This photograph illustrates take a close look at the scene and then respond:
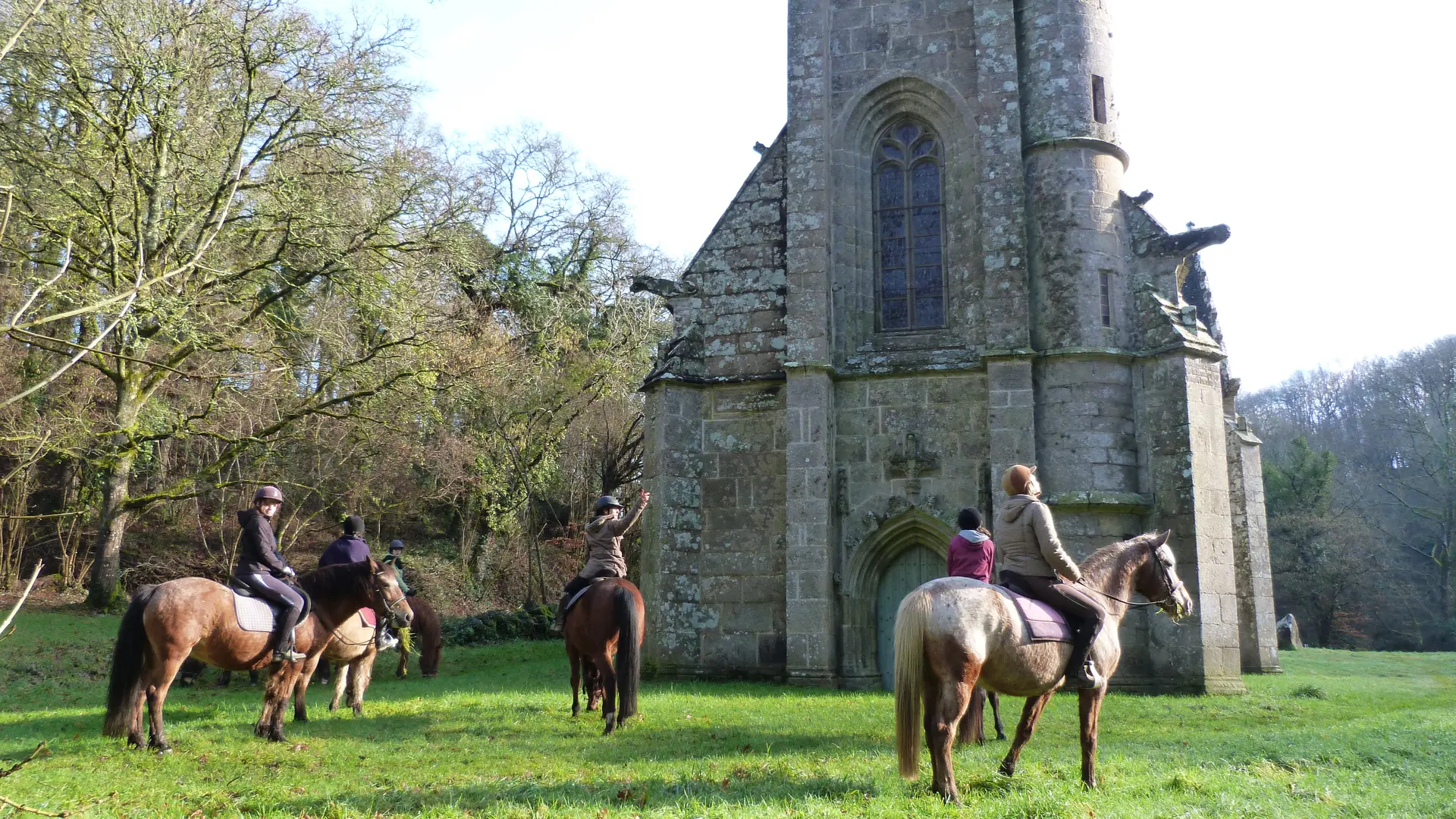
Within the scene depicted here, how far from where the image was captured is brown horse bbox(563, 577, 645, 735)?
32.4ft

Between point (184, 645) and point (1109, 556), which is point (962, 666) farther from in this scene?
point (184, 645)

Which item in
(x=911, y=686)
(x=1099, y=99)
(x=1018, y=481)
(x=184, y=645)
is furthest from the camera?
Answer: (x=1099, y=99)

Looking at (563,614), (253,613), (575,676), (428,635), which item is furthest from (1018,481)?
(428,635)

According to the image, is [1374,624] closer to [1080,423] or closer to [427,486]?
[1080,423]

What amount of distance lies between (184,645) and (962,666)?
20.5ft

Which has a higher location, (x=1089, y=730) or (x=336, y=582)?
(x=336, y=582)

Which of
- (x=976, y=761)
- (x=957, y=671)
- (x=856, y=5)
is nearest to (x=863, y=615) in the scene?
(x=976, y=761)

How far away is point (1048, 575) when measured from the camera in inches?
297

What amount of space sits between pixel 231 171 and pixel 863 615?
38.6 ft

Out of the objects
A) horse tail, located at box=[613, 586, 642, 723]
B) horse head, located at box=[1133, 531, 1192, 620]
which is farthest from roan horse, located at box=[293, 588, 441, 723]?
horse head, located at box=[1133, 531, 1192, 620]

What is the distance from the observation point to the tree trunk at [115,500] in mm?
17292

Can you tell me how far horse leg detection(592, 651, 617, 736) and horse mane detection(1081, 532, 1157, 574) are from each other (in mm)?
4577

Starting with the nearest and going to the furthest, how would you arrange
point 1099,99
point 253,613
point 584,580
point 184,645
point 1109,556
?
point 1109,556 → point 184,645 → point 253,613 → point 584,580 → point 1099,99

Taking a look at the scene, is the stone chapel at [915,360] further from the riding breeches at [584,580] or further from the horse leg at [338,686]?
the horse leg at [338,686]
